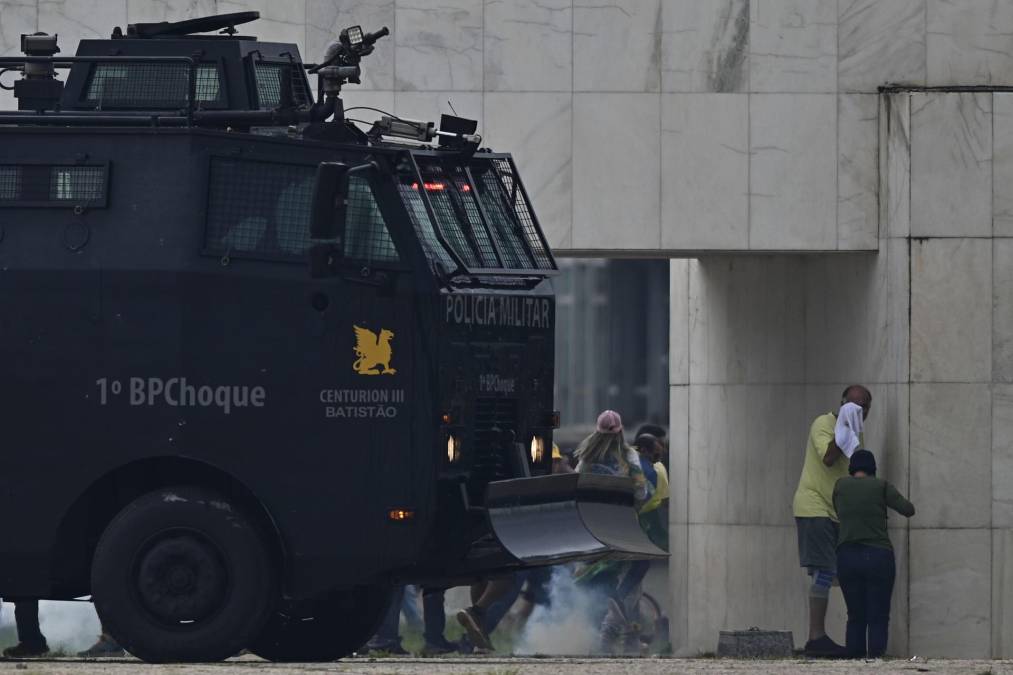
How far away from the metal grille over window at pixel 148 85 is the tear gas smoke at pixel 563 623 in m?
9.57

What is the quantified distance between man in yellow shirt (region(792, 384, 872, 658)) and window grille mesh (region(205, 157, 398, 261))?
6.81 metres

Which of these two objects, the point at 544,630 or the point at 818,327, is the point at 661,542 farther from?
the point at 818,327

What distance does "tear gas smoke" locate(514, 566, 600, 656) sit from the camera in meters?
23.0

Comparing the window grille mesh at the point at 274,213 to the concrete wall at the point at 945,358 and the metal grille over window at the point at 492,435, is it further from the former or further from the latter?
the concrete wall at the point at 945,358

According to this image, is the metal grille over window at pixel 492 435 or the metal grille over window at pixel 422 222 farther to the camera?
the metal grille over window at pixel 492 435

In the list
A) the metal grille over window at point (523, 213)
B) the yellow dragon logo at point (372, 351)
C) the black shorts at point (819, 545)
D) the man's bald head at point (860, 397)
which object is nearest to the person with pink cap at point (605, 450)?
the black shorts at point (819, 545)

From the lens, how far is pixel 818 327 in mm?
21875

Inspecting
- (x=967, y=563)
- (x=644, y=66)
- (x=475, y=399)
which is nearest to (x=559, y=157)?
(x=644, y=66)

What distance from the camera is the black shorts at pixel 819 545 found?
19859mm

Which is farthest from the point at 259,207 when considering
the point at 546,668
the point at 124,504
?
the point at 546,668

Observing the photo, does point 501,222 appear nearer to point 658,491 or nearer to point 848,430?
point 848,430

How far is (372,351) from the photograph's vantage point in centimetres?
1352

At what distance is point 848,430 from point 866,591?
53.7 inches

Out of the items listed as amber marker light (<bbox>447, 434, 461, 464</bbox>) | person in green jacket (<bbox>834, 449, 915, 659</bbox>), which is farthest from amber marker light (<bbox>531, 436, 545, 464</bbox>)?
person in green jacket (<bbox>834, 449, 915, 659</bbox>)
